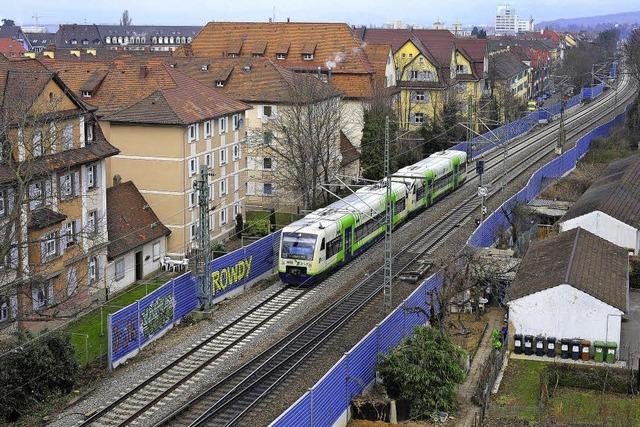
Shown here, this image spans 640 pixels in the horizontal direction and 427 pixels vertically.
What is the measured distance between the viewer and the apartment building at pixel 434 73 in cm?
8625

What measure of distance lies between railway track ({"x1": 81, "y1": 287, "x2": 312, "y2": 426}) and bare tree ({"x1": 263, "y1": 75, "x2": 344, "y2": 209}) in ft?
55.6

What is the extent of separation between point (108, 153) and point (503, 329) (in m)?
19.4

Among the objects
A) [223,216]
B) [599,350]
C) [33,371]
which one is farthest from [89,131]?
[599,350]

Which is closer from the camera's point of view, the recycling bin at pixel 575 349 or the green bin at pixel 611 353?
the green bin at pixel 611 353

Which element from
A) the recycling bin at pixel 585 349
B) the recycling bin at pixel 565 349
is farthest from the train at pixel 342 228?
the recycling bin at pixel 585 349

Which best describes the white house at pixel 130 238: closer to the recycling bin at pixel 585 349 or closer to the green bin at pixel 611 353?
the recycling bin at pixel 585 349

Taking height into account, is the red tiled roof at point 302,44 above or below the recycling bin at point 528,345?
above

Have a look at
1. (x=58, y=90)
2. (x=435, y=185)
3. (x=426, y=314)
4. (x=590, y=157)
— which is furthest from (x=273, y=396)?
(x=590, y=157)

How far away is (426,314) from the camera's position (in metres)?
Result: 32.5

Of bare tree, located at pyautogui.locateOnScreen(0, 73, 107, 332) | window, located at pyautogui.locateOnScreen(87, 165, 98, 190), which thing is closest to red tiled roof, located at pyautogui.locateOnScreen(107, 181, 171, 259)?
bare tree, located at pyautogui.locateOnScreen(0, 73, 107, 332)

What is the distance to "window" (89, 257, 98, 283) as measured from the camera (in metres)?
40.3

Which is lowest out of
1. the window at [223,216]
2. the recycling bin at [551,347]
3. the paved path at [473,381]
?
the paved path at [473,381]

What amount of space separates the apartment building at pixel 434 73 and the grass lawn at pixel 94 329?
44.5 m

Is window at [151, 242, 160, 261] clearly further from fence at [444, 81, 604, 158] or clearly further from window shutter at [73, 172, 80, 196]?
fence at [444, 81, 604, 158]
